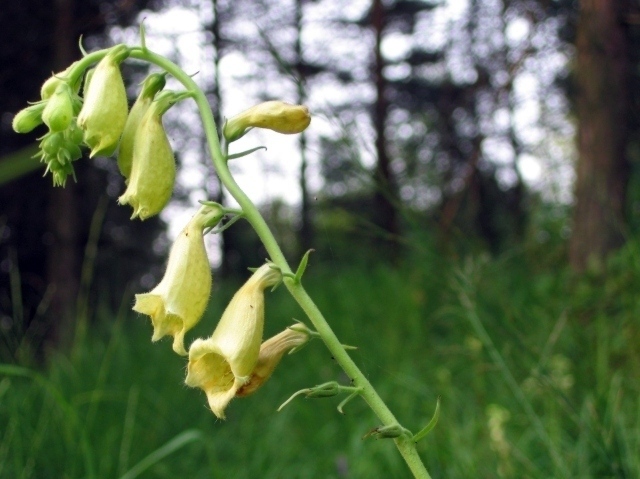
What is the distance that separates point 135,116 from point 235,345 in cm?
40

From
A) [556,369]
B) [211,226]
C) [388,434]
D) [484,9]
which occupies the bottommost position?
[556,369]

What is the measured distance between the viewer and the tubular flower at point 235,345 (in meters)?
1.11

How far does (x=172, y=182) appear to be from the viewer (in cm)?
119

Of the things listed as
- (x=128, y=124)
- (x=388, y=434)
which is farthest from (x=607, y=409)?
(x=128, y=124)

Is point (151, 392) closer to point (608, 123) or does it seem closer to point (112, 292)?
point (608, 123)

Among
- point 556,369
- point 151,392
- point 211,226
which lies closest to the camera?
point 211,226

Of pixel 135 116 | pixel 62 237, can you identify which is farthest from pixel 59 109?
pixel 62 237

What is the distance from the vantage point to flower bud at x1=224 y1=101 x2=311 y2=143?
47.5 inches

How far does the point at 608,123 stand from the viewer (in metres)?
4.82

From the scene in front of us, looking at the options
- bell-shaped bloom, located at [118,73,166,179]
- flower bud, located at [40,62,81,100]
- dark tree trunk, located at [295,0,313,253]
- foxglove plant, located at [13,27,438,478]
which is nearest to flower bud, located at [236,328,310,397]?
foxglove plant, located at [13,27,438,478]

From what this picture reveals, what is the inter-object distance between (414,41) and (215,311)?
9.15 m

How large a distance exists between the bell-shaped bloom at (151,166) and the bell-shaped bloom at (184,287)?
0.07 metres

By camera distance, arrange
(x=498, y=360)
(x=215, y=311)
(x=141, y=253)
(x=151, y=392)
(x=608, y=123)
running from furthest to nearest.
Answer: (x=141, y=253) → (x=215, y=311) → (x=608, y=123) → (x=151, y=392) → (x=498, y=360)

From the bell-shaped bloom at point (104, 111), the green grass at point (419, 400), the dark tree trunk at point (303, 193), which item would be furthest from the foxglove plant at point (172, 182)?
the dark tree trunk at point (303, 193)
